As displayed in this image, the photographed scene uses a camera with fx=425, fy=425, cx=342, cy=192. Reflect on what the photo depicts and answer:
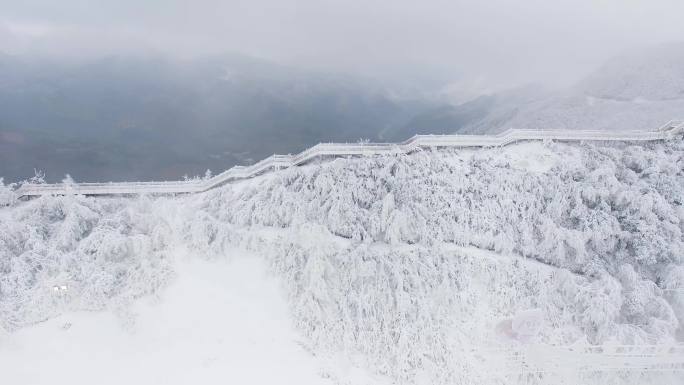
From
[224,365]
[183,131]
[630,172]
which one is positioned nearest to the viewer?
[224,365]

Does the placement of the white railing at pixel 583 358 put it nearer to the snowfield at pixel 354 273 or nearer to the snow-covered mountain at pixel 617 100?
the snowfield at pixel 354 273

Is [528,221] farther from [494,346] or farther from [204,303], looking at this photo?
[204,303]

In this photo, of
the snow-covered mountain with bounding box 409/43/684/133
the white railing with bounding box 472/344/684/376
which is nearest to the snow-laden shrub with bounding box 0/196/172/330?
the white railing with bounding box 472/344/684/376

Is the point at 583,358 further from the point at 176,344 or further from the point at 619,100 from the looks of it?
the point at 619,100

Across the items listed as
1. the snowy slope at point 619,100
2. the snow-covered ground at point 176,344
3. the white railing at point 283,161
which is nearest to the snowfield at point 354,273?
the snow-covered ground at point 176,344

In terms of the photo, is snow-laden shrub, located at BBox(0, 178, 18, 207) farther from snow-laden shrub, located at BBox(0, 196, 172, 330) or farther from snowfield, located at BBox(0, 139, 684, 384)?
snow-laden shrub, located at BBox(0, 196, 172, 330)

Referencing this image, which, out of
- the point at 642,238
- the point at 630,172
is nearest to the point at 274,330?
the point at 642,238

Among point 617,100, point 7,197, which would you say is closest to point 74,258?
point 7,197

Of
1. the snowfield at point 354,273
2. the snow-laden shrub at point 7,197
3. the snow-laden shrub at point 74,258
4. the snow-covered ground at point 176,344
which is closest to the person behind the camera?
the snow-covered ground at point 176,344
